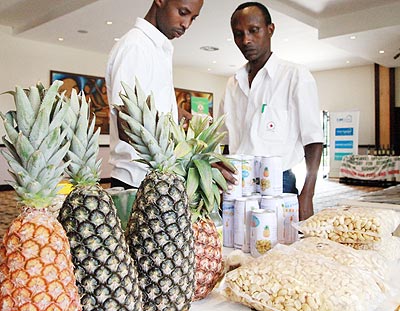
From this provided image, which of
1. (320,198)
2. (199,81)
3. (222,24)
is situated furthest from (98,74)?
(320,198)

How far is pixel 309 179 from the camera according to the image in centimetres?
187

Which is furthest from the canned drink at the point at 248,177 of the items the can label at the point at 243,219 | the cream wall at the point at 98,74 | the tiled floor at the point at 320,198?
the cream wall at the point at 98,74

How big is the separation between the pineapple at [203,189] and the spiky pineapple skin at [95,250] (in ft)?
0.87

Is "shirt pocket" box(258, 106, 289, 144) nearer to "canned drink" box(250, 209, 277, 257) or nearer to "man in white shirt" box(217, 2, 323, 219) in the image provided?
"man in white shirt" box(217, 2, 323, 219)

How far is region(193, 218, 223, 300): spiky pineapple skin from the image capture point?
0.88 metres

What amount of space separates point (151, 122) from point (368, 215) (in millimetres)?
849

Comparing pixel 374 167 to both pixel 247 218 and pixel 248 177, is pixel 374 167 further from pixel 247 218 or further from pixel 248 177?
pixel 247 218

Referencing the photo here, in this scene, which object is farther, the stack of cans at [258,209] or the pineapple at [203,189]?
the stack of cans at [258,209]

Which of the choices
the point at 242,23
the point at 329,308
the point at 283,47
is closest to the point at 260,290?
the point at 329,308

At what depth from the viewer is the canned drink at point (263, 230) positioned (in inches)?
47.9

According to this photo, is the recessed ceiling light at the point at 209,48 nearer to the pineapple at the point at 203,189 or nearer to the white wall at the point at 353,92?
the white wall at the point at 353,92

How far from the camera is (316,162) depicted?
6.32 ft

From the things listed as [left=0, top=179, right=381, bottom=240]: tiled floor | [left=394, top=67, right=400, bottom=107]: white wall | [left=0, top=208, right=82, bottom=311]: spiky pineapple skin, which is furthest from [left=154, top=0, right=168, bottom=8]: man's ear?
[left=394, top=67, right=400, bottom=107]: white wall

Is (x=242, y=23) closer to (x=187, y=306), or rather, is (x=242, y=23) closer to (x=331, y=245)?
(x=331, y=245)
